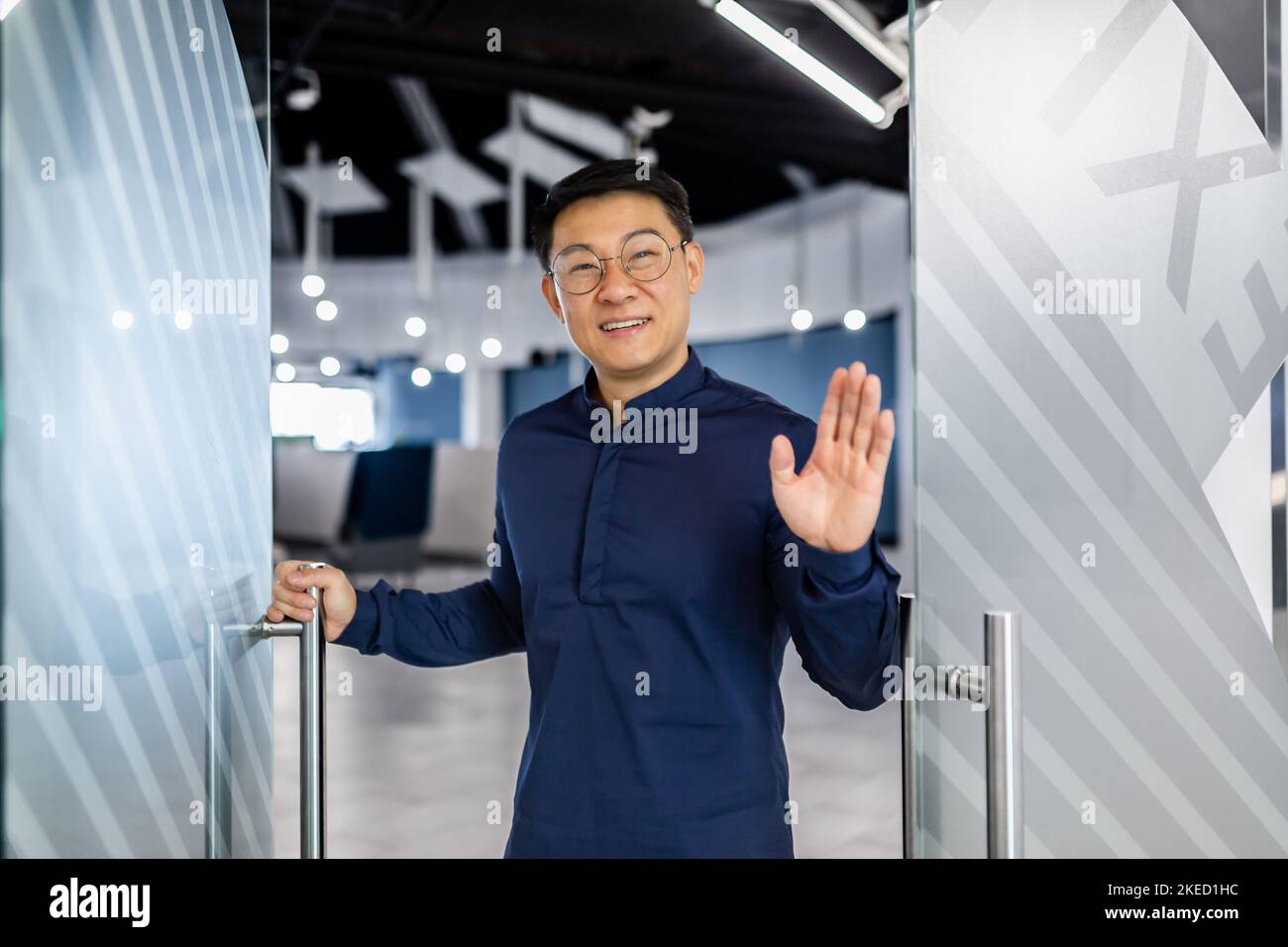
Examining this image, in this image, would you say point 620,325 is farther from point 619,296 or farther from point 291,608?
point 291,608

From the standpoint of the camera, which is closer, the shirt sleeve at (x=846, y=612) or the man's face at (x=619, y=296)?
the shirt sleeve at (x=846, y=612)

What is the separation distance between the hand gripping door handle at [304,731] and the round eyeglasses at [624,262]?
0.54 m

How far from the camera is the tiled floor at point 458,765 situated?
10.5ft

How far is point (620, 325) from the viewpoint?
1.35m

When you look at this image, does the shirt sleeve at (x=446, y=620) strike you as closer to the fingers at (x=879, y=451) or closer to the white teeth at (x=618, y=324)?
the white teeth at (x=618, y=324)

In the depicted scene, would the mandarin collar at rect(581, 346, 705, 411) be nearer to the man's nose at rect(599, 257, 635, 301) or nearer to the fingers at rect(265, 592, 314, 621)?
the man's nose at rect(599, 257, 635, 301)

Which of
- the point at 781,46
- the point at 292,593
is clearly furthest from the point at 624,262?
the point at 781,46

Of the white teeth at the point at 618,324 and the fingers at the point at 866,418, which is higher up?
the white teeth at the point at 618,324

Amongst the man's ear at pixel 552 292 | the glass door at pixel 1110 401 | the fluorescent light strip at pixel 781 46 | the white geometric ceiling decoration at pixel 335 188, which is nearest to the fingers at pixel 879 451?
the glass door at pixel 1110 401

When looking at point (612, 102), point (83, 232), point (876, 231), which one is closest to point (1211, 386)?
point (83, 232)

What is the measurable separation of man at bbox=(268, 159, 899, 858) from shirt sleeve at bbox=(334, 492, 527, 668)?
12mm

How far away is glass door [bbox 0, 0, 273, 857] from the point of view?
0.82m

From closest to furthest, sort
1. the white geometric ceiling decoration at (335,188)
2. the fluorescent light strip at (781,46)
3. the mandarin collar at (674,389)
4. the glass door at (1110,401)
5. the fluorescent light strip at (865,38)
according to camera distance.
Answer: the glass door at (1110,401)
the mandarin collar at (674,389)
the fluorescent light strip at (781,46)
the fluorescent light strip at (865,38)
the white geometric ceiling decoration at (335,188)

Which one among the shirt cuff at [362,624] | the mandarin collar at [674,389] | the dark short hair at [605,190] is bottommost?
the shirt cuff at [362,624]
